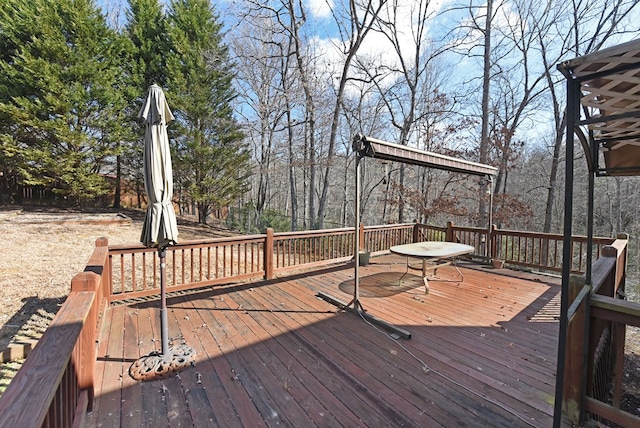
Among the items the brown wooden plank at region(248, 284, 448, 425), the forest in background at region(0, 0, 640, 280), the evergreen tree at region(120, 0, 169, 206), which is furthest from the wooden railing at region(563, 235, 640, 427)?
the evergreen tree at region(120, 0, 169, 206)

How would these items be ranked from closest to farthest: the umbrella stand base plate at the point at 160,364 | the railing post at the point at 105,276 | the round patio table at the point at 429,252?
the umbrella stand base plate at the point at 160,364, the railing post at the point at 105,276, the round patio table at the point at 429,252

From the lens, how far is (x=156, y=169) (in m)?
2.72

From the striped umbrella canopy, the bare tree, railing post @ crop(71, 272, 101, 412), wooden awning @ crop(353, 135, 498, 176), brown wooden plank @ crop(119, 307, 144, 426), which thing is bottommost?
brown wooden plank @ crop(119, 307, 144, 426)

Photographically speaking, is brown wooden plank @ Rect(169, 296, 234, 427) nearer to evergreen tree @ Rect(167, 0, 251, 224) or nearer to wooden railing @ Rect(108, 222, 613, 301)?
wooden railing @ Rect(108, 222, 613, 301)

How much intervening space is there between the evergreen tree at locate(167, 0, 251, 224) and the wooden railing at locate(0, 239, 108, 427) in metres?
10.9

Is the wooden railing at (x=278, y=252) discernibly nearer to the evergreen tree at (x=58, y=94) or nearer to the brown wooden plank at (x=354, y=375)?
the brown wooden plank at (x=354, y=375)

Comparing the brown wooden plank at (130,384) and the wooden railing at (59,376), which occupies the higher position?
the wooden railing at (59,376)

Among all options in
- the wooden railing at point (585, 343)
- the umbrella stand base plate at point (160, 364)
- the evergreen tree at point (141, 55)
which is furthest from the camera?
the evergreen tree at point (141, 55)

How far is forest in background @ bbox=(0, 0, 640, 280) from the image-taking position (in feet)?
34.1

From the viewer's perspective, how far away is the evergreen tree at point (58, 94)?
10250mm

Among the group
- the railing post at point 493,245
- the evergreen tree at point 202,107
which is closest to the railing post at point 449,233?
the railing post at point 493,245

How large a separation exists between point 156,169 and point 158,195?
0.79ft

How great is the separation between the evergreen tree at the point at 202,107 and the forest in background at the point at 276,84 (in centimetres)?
6

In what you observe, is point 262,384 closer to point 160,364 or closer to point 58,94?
point 160,364
